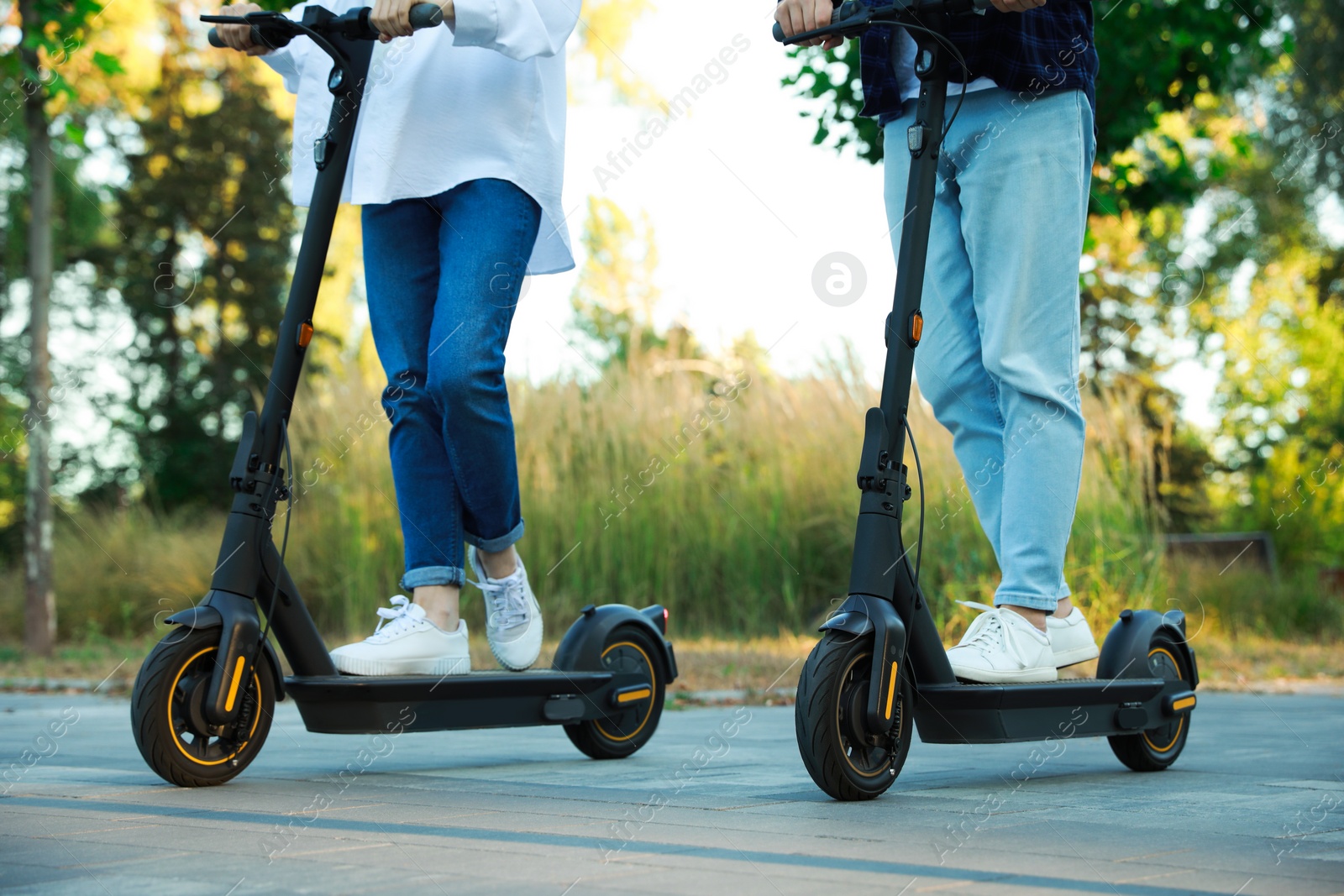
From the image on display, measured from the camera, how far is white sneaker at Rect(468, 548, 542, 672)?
9.90 feet

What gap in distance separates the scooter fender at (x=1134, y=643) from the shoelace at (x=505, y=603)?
1243 mm

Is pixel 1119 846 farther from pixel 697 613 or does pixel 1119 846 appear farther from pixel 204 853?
pixel 697 613

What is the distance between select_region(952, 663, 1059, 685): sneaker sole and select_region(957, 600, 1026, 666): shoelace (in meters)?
0.03

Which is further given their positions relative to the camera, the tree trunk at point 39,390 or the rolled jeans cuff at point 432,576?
the tree trunk at point 39,390

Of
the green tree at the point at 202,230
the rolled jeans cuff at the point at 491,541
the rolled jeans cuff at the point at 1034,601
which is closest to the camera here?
the rolled jeans cuff at the point at 1034,601

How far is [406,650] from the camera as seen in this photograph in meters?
2.72

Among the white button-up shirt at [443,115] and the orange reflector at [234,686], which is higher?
the white button-up shirt at [443,115]

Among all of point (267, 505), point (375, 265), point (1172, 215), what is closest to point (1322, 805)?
point (267, 505)

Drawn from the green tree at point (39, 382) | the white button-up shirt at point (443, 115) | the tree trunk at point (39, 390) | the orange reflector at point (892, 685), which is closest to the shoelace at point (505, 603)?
the white button-up shirt at point (443, 115)

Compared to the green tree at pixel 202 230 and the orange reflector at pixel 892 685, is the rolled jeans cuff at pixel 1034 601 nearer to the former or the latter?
the orange reflector at pixel 892 685

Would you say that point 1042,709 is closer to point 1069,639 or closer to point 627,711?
point 1069,639

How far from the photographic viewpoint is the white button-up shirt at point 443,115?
9.50 ft

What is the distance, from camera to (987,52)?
2578 millimetres

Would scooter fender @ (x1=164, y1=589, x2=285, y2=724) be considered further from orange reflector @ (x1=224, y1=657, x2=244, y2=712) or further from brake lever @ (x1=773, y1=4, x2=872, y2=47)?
brake lever @ (x1=773, y1=4, x2=872, y2=47)
